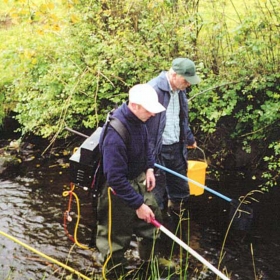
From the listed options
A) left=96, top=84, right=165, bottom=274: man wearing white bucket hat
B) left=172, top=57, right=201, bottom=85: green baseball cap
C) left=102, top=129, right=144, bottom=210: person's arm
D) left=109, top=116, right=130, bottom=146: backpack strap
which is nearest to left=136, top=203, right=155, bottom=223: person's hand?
left=96, top=84, right=165, bottom=274: man wearing white bucket hat

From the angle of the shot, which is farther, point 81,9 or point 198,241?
point 81,9

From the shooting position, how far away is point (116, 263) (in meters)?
3.88

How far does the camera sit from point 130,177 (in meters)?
3.65

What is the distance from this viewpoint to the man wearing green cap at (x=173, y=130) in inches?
165

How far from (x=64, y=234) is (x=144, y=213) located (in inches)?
75.7

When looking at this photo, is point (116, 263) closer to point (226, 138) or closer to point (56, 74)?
point (226, 138)

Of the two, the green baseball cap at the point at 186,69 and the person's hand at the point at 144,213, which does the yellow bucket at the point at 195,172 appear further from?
the person's hand at the point at 144,213

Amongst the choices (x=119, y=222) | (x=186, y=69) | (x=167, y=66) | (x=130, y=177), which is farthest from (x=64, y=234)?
(x=167, y=66)

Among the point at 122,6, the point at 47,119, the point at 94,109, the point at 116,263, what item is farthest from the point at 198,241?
the point at 122,6

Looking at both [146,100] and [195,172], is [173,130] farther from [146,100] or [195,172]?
[146,100]

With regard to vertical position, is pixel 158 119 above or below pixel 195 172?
above

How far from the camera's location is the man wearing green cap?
4184 mm

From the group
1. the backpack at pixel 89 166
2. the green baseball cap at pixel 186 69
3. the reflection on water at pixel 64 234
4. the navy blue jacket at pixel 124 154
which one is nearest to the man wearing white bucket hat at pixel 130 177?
the navy blue jacket at pixel 124 154

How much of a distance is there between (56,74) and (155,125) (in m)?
3.23
